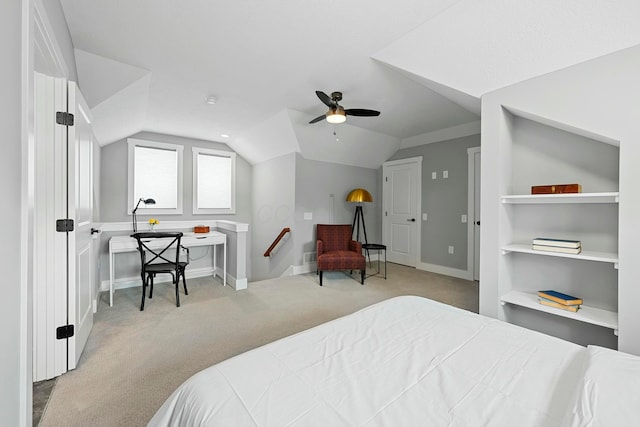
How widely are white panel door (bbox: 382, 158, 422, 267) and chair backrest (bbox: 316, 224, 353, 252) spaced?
135 cm

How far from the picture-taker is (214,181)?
5477mm

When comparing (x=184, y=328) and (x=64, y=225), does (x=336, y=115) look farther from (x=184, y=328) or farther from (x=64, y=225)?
(x=184, y=328)

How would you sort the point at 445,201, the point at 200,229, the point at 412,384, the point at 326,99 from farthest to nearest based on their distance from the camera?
the point at 445,201, the point at 200,229, the point at 326,99, the point at 412,384

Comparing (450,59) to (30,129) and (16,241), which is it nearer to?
(30,129)

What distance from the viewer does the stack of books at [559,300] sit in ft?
6.54

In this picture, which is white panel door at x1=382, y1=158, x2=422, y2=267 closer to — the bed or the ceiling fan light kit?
the ceiling fan light kit

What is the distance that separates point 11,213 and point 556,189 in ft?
10.2

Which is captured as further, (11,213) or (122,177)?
(122,177)

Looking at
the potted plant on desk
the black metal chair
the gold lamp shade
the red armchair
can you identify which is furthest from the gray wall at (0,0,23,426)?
the gold lamp shade

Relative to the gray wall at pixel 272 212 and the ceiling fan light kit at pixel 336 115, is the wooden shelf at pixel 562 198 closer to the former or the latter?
the ceiling fan light kit at pixel 336 115

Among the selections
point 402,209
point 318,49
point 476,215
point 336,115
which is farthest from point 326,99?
point 402,209

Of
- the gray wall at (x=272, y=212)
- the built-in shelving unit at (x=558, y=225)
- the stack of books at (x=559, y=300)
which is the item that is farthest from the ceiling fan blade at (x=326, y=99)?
the stack of books at (x=559, y=300)

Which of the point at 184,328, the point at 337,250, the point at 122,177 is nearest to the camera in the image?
the point at 184,328

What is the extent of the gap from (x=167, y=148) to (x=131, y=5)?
329 centimetres
